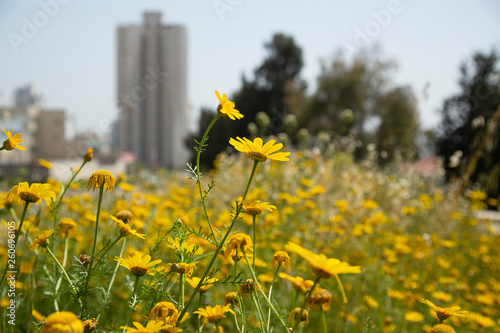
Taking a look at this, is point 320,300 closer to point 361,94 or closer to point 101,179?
point 101,179

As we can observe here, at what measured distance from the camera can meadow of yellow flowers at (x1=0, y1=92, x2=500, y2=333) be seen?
763 mm

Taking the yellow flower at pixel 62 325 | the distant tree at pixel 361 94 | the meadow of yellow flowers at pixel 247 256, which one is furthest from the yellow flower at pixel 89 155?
the distant tree at pixel 361 94

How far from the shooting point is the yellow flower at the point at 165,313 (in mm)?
719

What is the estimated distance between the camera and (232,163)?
418 centimetres

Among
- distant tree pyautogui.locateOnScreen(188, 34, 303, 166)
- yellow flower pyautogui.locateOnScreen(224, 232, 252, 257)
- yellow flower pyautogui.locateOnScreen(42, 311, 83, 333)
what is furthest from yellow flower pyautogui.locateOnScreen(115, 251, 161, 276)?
distant tree pyautogui.locateOnScreen(188, 34, 303, 166)

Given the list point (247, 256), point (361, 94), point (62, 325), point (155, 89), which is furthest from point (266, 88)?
point (155, 89)

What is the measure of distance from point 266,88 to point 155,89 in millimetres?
25572

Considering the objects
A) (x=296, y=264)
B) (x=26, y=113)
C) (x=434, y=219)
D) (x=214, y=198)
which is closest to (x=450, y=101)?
(x=434, y=219)

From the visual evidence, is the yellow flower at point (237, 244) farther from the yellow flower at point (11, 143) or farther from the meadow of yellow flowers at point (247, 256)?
the yellow flower at point (11, 143)

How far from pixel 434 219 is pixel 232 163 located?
203 centimetres

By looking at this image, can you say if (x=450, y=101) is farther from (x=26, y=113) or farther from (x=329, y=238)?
(x=26, y=113)

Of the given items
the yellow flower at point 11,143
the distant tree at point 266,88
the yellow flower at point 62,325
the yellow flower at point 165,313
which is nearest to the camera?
the yellow flower at point 62,325

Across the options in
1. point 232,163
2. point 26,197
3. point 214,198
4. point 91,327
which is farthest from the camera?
point 232,163

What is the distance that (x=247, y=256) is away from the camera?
45.6 inches
